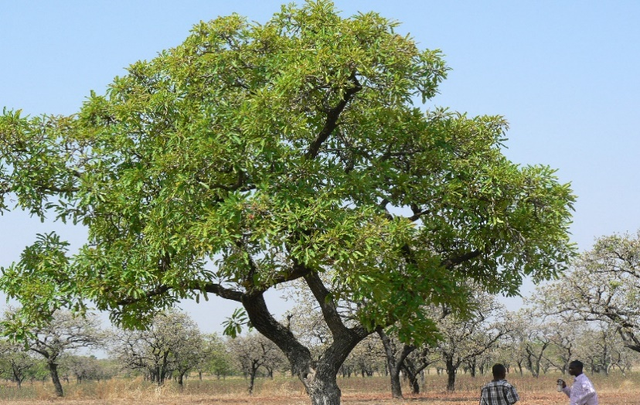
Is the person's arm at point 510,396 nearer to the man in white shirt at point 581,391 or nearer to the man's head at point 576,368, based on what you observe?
the man in white shirt at point 581,391

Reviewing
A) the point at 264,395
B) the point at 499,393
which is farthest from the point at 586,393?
the point at 264,395

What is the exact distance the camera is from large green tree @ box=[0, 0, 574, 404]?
51.1 feet

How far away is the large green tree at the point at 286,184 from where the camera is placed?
1558 centimetres

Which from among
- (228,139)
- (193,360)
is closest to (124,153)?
(228,139)

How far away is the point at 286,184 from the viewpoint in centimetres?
1586

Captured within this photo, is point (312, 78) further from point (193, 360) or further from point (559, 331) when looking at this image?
point (559, 331)

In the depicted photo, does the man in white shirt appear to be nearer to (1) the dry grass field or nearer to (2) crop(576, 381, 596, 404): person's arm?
(2) crop(576, 381, 596, 404): person's arm

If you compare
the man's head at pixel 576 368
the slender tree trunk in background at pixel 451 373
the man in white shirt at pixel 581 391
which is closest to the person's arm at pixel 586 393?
the man in white shirt at pixel 581 391

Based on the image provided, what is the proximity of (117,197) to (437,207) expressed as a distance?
834 cm

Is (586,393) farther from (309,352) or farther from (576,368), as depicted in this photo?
(309,352)

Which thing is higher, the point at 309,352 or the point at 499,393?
the point at 309,352

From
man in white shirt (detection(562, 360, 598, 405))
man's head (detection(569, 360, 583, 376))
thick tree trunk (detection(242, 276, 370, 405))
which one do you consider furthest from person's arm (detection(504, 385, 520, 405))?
thick tree trunk (detection(242, 276, 370, 405))

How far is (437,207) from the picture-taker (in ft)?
59.8

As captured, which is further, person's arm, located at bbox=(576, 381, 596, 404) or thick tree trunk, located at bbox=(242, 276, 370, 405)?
thick tree trunk, located at bbox=(242, 276, 370, 405)
